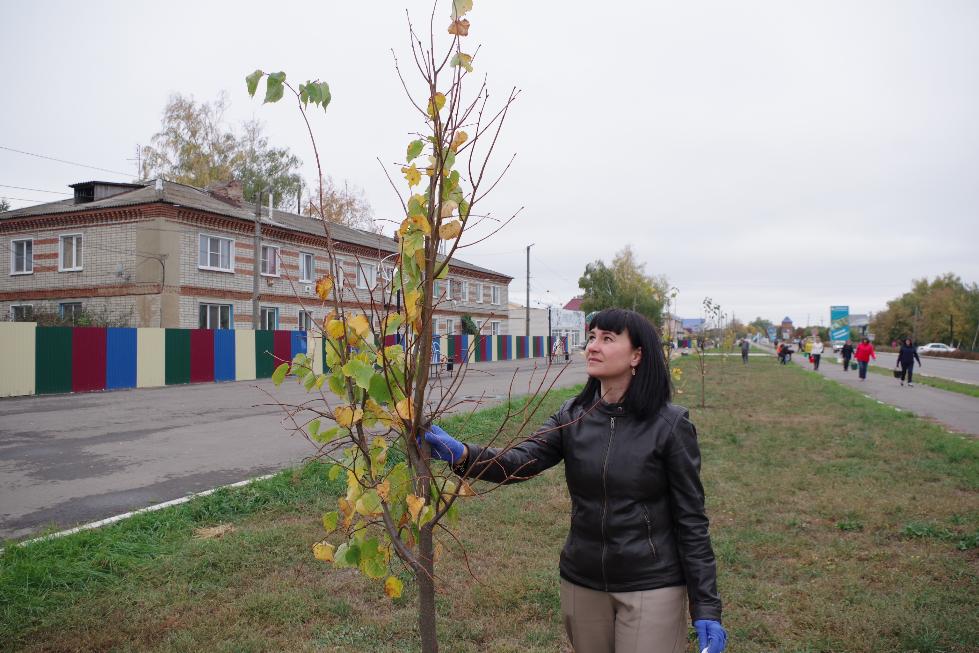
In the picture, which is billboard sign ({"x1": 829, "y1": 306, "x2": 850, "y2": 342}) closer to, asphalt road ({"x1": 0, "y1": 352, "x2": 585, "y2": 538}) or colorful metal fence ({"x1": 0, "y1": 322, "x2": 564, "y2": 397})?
colorful metal fence ({"x1": 0, "y1": 322, "x2": 564, "y2": 397})

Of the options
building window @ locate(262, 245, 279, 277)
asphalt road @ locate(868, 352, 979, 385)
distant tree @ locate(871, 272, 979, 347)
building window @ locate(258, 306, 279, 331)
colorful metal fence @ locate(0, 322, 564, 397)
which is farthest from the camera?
distant tree @ locate(871, 272, 979, 347)

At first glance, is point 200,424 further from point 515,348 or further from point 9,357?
point 515,348

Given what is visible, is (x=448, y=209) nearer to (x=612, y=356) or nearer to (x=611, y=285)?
(x=612, y=356)

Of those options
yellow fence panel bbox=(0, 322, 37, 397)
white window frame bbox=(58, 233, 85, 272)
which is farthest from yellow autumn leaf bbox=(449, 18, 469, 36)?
white window frame bbox=(58, 233, 85, 272)

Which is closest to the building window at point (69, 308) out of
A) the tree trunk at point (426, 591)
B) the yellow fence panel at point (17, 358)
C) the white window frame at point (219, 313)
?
the white window frame at point (219, 313)

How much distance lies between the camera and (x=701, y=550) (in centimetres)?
230

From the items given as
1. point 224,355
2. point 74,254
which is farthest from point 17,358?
point 74,254

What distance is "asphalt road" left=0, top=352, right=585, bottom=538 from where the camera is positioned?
6.37 metres

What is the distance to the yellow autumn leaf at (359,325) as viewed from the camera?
196cm

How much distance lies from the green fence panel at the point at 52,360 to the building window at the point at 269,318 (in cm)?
1385

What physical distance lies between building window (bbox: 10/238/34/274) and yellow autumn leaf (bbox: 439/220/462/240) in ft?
113

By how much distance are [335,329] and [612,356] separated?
3.50ft

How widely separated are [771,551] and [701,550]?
141 inches

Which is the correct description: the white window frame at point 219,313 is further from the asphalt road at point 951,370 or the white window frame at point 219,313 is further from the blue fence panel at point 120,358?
the asphalt road at point 951,370
